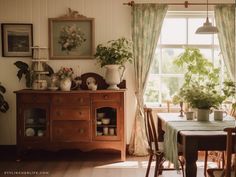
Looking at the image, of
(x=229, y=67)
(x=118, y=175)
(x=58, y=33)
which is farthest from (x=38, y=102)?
(x=229, y=67)

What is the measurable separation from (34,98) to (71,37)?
3.66ft

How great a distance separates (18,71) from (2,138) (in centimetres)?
107

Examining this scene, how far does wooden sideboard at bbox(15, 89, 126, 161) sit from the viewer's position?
16.3ft

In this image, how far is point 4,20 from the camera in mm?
5473

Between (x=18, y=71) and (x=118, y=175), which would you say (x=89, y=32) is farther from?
(x=118, y=175)

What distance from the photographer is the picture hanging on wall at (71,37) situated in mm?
5465

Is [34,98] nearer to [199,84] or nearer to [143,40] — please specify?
[143,40]

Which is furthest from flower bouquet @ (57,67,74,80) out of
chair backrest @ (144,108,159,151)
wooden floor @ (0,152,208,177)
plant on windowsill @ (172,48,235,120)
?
chair backrest @ (144,108,159,151)

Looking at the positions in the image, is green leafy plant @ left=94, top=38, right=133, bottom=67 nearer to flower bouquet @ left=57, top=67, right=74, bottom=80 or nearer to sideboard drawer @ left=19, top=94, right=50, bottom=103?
flower bouquet @ left=57, top=67, right=74, bottom=80

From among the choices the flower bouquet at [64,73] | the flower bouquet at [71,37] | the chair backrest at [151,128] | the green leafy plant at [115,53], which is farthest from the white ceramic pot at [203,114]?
the flower bouquet at [71,37]

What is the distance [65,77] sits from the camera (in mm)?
5141

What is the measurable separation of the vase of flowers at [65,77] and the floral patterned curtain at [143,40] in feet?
3.27

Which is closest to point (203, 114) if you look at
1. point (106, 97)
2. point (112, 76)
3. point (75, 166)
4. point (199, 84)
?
point (199, 84)

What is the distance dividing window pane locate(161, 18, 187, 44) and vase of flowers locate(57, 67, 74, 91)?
157cm
